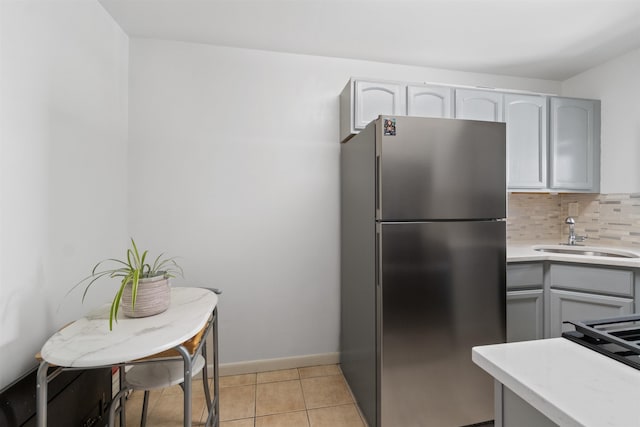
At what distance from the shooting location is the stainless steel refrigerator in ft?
5.13

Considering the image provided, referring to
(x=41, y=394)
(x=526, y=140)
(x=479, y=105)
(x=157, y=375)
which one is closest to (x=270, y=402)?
(x=157, y=375)

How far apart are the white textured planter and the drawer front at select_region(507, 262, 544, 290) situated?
7.02ft

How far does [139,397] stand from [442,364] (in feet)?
6.40

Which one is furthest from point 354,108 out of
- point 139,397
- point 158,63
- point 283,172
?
point 139,397

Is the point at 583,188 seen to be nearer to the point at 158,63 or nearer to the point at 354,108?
the point at 354,108

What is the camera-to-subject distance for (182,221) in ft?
7.01

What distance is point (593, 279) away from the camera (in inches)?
77.9

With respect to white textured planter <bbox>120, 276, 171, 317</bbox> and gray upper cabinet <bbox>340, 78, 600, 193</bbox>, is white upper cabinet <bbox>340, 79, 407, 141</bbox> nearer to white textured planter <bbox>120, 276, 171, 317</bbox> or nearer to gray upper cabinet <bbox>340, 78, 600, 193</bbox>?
gray upper cabinet <bbox>340, 78, 600, 193</bbox>

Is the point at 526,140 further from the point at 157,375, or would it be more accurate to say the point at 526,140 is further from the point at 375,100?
the point at 157,375

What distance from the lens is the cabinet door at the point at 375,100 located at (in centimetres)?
210

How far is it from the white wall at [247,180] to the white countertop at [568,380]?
1715 millimetres

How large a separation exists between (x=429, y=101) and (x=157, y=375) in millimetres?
2403

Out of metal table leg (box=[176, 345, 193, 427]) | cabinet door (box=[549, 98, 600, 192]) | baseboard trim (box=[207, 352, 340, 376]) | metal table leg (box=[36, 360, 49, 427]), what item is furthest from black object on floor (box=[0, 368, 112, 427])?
cabinet door (box=[549, 98, 600, 192])

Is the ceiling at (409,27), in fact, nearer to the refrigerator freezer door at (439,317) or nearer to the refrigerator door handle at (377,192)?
the refrigerator door handle at (377,192)
